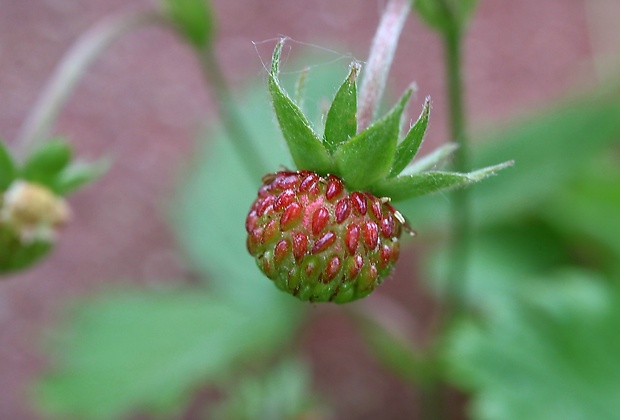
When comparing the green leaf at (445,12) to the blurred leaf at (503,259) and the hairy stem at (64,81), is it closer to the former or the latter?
the hairy stem at (64,81)

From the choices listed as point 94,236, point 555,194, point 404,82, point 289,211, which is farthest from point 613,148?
point 289,211

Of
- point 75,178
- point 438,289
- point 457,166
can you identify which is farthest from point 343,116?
point 438,289

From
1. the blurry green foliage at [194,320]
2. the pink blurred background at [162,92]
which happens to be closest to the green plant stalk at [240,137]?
the blurry green foliage at [194,320]

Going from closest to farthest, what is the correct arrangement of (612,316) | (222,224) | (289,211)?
(289,211), (612,316), (222,224)

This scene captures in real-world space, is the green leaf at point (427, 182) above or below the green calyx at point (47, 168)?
below

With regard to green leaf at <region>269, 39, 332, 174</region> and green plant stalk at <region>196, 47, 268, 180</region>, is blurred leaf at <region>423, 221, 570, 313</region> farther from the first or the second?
green leaf at <region>269, 39, 332, 174</region>

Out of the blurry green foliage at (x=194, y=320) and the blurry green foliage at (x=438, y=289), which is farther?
the blurry green foliage at (x=194, y=320)

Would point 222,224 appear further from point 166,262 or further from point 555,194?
point 555,194
